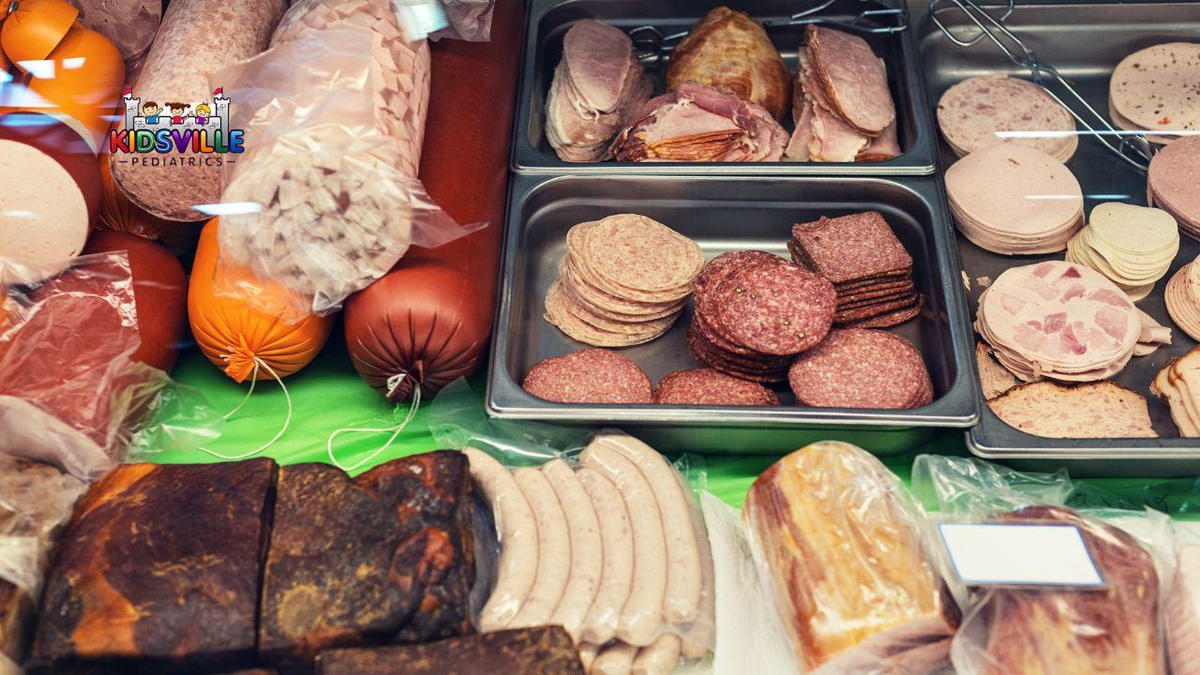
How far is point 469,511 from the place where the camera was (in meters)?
1.89

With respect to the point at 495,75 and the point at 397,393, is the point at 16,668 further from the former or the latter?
the point at 495,75

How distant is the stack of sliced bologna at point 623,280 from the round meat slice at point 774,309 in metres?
0.18

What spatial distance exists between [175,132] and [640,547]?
4.72 ft

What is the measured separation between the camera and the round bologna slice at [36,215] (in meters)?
2.13

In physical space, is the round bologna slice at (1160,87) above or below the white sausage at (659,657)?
above

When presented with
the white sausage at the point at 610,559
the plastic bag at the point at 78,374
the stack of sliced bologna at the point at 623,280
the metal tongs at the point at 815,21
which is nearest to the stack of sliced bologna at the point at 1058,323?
the stack of sliced bologna at the point at 623,280

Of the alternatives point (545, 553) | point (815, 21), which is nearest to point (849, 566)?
point (545, 553)

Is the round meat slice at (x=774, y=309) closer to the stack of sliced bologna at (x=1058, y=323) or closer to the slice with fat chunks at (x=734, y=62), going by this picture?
the stack of sliced bologna at (x=1058, y=323)

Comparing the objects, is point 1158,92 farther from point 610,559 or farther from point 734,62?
point 610,559

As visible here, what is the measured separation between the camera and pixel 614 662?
1.77m

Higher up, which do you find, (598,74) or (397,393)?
(598,74)

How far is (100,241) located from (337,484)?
1.01 meters

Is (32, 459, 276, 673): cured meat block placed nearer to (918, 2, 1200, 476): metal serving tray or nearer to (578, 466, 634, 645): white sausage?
(578, 466, 634, 645): white sausage

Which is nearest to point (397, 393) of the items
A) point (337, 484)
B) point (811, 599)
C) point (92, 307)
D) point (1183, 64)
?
point (337, 484)
